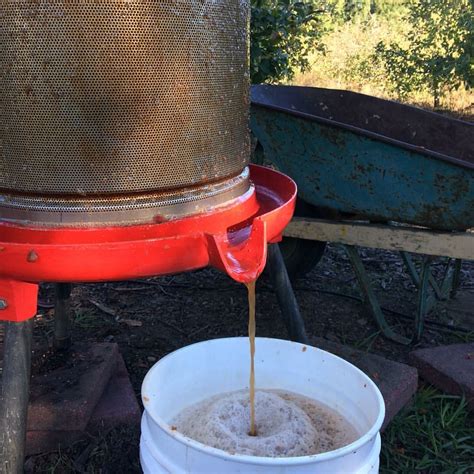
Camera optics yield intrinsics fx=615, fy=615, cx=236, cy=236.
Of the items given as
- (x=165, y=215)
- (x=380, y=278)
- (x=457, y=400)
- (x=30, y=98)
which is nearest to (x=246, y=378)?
(x=165, y=215)

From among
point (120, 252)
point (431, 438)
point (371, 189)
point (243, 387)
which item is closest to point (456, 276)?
point (371, 189)

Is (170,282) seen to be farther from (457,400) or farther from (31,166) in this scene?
(31,166)

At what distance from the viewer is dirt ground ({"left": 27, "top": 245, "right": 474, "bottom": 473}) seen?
283cm

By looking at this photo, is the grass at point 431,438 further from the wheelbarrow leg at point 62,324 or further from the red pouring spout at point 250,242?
the wheelbarrow leg at point 62,324

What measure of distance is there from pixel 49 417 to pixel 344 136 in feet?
5.10

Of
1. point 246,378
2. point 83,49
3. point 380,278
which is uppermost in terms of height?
point 83,49

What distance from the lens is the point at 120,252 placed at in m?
1.22

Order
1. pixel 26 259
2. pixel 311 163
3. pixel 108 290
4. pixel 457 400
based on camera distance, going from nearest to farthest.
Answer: pixel 26 259
pixel 457 400
pixel 311 163
pixel 108 290

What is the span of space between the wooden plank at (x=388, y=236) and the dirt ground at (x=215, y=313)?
47 centimetres

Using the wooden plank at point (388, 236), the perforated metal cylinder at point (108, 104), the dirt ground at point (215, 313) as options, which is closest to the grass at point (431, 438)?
the dirt ground at point (215, 313)

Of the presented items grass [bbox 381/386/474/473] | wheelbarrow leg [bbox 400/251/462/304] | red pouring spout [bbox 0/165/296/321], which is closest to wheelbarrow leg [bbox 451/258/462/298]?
wheelbarrow leg [bbox 400/251/462/304]

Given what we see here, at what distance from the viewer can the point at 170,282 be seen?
3426 millimetres

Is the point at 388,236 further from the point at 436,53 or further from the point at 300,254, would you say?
the point at 436,53

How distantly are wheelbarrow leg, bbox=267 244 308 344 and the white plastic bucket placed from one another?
556 mm
